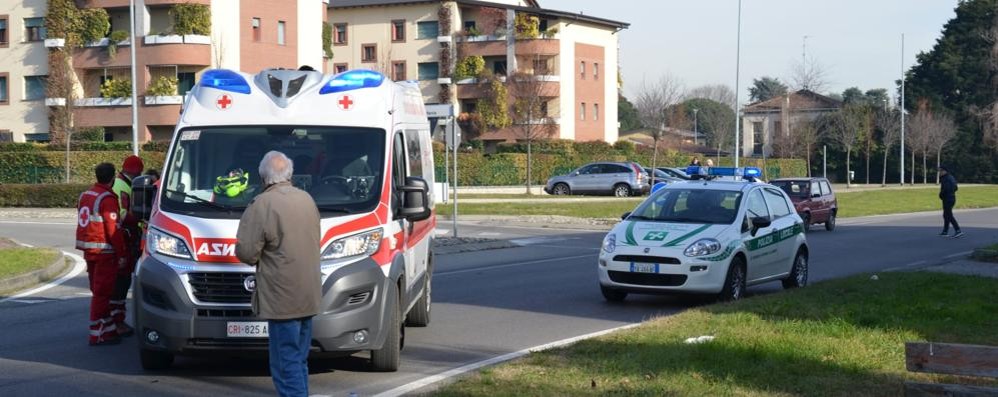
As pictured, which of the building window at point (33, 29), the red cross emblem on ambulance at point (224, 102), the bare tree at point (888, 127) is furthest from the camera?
the bare tree at point (888, 127)

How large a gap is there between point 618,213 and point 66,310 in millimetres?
25923

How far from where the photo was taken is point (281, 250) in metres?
6.95

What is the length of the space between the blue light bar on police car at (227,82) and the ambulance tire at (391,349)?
7.28ft

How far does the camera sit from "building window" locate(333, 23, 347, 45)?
74125mm

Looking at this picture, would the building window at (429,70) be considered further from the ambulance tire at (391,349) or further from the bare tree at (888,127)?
the ambulance tire at (391,349)

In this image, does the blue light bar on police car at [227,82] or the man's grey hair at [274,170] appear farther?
the blue light bar on police car at [227,82]

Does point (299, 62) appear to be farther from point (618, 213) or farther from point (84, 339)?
point (84, 339)

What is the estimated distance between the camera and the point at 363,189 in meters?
9.62

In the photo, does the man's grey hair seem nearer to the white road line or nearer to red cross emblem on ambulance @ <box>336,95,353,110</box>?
red cross emblem on ambulance @ <box>336,95,353,110</box>

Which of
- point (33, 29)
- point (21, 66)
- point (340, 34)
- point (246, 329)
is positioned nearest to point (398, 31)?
point (340, 34)

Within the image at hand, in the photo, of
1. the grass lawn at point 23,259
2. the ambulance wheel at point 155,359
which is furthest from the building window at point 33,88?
the ambulance wheel at point 155,359

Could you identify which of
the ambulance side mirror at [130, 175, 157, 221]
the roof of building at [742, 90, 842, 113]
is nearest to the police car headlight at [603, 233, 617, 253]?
the ambulance side mirror at [130, 175, 157, 221]

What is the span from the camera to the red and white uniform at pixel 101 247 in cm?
1103

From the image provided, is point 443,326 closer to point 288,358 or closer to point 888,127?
point 288,358
